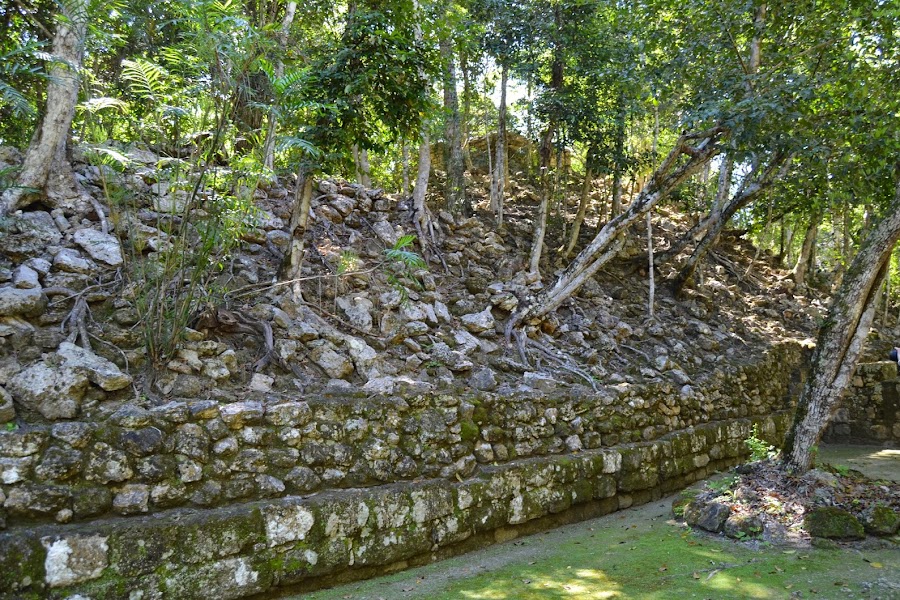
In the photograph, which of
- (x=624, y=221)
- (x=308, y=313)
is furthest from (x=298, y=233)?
(x=624, y=221)

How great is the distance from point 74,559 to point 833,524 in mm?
5498

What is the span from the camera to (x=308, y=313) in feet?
19.9

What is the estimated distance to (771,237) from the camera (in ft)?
56.4

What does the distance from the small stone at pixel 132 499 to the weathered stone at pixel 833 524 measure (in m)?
5.07

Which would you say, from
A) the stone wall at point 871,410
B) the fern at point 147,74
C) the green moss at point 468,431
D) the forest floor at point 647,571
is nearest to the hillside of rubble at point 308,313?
the green moss at point 468,431

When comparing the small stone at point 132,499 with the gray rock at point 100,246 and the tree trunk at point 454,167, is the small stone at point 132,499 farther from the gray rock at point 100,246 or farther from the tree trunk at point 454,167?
the tree trunk at point 454,167

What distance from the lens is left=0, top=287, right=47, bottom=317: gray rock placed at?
4332 mm

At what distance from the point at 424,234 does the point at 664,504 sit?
4.68 meters

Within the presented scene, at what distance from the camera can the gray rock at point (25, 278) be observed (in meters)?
4.65

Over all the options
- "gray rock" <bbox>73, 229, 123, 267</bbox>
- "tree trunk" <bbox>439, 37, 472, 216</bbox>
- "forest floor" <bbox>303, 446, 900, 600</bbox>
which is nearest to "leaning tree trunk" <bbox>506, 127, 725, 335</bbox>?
"tree trunk" <bbox>439, 37, 472, 216</bbox>

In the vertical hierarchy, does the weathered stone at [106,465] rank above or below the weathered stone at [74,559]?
above

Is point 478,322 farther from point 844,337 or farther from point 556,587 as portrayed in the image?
point 844,337

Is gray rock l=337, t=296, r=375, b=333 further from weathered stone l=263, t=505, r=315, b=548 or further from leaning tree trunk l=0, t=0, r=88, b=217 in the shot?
leaning tree trunk l=0, t=0, r=88, b=217

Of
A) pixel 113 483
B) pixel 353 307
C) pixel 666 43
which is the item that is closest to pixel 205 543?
pixel 113 483
